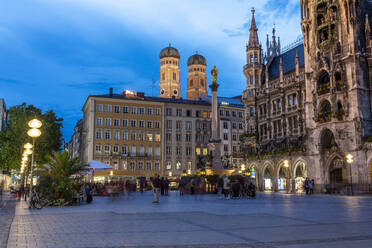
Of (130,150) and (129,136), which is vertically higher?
(129,136)

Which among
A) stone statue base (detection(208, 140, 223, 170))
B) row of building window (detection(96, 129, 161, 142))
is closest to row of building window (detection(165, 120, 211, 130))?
row of building window (detection(96, 129, 161, 142))

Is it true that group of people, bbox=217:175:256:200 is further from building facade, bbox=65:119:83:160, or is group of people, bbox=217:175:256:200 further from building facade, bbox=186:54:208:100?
building facade, bbox=186:54:208:100

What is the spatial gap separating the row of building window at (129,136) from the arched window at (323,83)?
44249mm

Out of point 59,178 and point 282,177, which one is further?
point 282,177

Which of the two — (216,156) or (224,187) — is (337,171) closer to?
(216,156)

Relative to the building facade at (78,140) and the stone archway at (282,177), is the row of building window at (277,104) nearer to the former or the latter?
the stone archway at (282,177)

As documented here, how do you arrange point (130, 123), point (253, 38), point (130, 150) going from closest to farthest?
point (253, 38), point (130, 150), point (130, 123)

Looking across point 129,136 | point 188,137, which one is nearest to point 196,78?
point 188,137

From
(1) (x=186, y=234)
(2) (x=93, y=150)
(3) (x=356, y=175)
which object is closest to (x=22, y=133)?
(2) (x=93, y=150)

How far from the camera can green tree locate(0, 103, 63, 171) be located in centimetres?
5327

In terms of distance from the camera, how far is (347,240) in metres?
9.14

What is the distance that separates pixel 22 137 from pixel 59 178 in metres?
33.4

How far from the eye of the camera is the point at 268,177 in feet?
201

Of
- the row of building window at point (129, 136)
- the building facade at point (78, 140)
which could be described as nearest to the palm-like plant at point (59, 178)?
the row of building window at point (129, 136)
